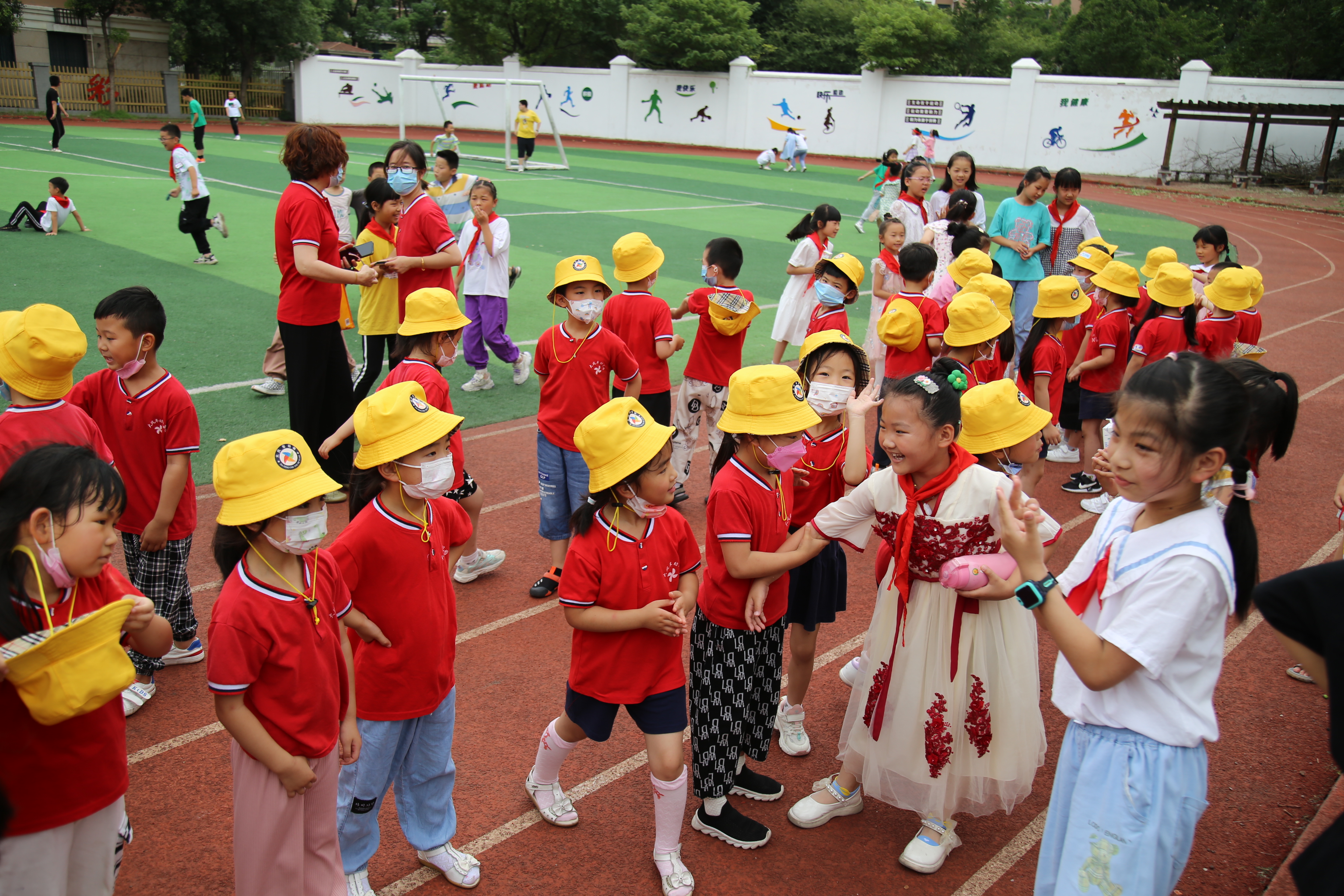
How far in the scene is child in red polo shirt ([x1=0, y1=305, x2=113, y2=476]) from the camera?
3580 millimetres

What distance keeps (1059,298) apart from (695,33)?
4021 centimetres

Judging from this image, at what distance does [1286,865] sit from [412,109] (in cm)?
4842

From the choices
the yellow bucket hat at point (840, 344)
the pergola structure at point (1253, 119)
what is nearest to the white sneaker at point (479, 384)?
the yellow bucket hat at point (840, 344)

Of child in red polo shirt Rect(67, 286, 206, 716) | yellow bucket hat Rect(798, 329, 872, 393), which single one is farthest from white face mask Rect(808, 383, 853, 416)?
child in red polo shirt Rect(67, 286, 206, 716)

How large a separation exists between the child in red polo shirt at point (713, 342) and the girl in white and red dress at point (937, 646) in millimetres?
2948

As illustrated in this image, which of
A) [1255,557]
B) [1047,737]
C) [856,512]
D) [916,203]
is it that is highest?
[916,203]

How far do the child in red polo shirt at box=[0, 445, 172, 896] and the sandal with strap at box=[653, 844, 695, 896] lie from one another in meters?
1.79

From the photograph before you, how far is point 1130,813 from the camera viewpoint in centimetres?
245

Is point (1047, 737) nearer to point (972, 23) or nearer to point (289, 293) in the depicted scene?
point (289, 293)

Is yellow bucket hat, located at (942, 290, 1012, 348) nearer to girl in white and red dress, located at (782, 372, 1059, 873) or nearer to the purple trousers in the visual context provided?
girl in white and red dress, located at (782, 372, 1059, 873)

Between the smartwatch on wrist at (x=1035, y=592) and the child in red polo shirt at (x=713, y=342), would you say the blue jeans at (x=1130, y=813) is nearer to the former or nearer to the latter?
the smartwatch on wrist at (x=1035, y=592)

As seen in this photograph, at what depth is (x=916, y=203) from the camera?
10383 millimetres

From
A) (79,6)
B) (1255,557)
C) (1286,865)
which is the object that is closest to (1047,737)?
(1286,865)

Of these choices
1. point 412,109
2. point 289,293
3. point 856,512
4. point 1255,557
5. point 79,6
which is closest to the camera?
point 1255,557
